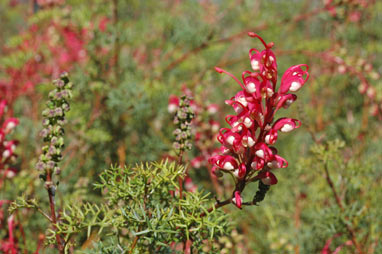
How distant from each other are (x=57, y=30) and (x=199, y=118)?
3.42 ft

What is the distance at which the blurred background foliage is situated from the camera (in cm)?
93

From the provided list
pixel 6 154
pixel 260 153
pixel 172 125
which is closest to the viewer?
pixel 260 153

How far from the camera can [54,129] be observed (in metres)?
0.51

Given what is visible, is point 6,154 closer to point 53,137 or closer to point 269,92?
point 53,137

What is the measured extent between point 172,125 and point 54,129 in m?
0.90

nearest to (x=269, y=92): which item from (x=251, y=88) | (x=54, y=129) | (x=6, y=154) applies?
(x=251, y=88)

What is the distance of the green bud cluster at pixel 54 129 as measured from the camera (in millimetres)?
493

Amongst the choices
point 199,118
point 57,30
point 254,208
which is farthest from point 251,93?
point 57,30

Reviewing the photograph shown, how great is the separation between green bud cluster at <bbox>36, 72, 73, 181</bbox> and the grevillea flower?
0.22 meters

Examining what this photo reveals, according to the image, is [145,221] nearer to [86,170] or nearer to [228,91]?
[86,170]

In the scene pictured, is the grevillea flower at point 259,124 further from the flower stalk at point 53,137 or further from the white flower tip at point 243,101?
the flower stalk at point 53,137

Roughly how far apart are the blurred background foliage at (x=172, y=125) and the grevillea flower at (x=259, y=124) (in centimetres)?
30

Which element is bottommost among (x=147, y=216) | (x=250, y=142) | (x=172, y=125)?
(x=147, y=216)

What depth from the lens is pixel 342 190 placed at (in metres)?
0.95
